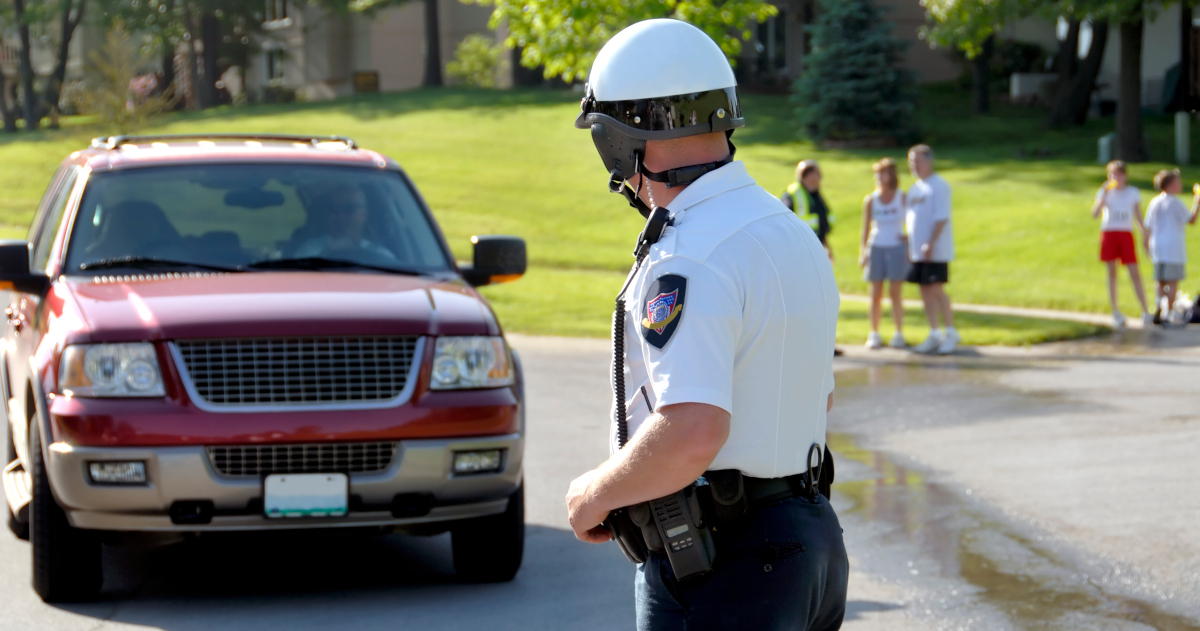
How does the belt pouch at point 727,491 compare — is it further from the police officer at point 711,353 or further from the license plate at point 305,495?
the license plate at point 305,495

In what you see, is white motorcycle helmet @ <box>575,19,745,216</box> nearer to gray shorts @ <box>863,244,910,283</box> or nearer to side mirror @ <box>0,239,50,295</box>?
side mirror @ <box>0,239,50,295</box>

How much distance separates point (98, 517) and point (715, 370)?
3.43 meters

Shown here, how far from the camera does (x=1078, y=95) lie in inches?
1375

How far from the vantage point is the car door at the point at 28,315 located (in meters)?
5.80

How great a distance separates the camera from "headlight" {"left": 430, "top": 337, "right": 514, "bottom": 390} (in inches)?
211

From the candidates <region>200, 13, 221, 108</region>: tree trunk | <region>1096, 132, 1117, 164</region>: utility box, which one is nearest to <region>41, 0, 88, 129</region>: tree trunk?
<region>200, 13, 221, 108</region>: tree trunk

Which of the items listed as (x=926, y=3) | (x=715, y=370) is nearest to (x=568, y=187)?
(x=926, y=3)

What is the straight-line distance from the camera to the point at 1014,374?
11.4m

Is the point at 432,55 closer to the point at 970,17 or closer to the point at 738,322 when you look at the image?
the point at 970,17

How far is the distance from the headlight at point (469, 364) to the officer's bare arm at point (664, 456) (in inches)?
112

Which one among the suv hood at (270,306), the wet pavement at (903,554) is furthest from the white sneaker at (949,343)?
the suv hood at (270,306)

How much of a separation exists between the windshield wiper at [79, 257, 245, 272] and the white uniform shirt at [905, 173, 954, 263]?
8399 mm

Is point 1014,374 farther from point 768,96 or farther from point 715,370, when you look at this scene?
point 768,96

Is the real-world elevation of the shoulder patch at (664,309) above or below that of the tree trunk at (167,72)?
below
